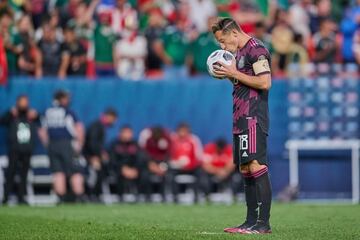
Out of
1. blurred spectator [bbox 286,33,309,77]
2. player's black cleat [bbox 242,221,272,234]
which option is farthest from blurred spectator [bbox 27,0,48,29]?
player's black cleat [bbox 242,221,272,234]

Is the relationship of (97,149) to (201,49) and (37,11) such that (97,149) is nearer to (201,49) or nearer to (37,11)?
(201,49)

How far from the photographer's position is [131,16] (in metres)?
23.4

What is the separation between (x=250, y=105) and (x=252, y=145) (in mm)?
405

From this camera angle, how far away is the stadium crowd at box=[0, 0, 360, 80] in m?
22.5

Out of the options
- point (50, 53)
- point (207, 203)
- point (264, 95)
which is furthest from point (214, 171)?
point (264, 95)

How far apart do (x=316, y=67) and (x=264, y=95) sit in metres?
11.7

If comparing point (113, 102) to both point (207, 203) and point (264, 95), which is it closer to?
point (207, 203)

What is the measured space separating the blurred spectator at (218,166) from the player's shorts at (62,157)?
2603 millimetres

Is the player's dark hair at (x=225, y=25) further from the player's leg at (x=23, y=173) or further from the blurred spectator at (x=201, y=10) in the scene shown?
the blurred spectator at (x=201, y=10)

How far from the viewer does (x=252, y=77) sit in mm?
10945

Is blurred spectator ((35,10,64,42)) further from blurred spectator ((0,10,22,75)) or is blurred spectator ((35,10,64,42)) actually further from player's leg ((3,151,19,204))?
player's leg ((3,151,19,204))

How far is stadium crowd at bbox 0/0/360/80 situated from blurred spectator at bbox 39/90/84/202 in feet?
5.37

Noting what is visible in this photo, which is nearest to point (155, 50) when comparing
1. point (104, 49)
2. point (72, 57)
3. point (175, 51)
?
point (175, 51)

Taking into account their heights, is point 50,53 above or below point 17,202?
above
